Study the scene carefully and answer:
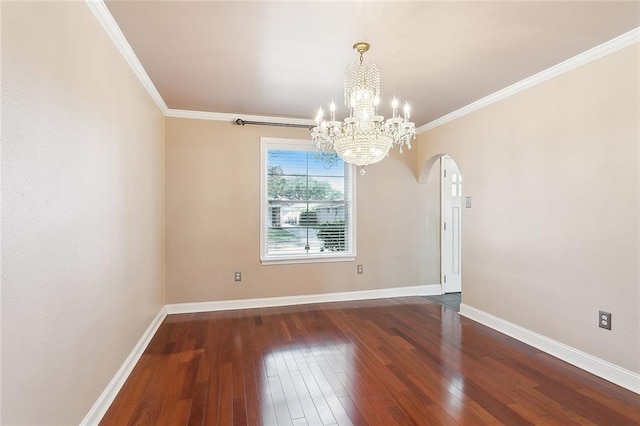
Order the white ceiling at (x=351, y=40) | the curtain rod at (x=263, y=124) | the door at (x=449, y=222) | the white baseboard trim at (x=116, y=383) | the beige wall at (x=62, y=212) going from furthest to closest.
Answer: the door at (x=449, y=222) < the curtain rod at (x=263, y=124) < the white ceiling at (x=351, y=40) < the white baseboard trim at (x=116, y=383) < the beige wall at (x=62, y=212)

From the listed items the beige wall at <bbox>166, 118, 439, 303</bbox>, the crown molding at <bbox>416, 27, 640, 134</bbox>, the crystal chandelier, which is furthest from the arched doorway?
the crystal chandelier

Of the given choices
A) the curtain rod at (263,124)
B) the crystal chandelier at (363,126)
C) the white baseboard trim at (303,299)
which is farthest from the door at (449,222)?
the crystal chandelier at (363,126)

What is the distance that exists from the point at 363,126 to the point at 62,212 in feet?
6.13

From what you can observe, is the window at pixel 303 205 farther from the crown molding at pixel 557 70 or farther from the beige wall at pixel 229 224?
the crown molding at pixel 557 70

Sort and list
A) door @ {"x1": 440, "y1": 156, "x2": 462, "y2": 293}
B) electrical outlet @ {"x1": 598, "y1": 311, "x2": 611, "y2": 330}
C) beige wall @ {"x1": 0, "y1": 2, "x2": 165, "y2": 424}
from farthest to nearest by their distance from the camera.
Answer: door @ {"x1": 440, "y1": 156, "x2": 462, "y2": 293}, electrical outlet @ {"x1": 598, "y1": 311, "x2": 611, "y2": 330}, beige wall @ {"x1": 0, "y1": 2, "x2": 165, "y2": 424}

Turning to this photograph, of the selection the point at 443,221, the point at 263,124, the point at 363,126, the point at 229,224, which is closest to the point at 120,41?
the point at 363,126

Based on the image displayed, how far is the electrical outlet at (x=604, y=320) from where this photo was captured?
2441mm

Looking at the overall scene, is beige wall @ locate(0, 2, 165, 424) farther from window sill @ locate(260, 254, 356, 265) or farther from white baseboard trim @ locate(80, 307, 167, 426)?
window sill @ locate(260, 254, 356, 265)

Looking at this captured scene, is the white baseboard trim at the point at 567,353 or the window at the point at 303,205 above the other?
the window at the point at 303,205

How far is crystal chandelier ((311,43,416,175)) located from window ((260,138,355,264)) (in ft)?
6.00

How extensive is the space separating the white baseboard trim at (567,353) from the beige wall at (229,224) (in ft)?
5.19

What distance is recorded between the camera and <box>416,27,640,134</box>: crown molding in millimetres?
2306

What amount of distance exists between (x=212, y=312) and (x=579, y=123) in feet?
14.0

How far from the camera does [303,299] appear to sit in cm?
440
